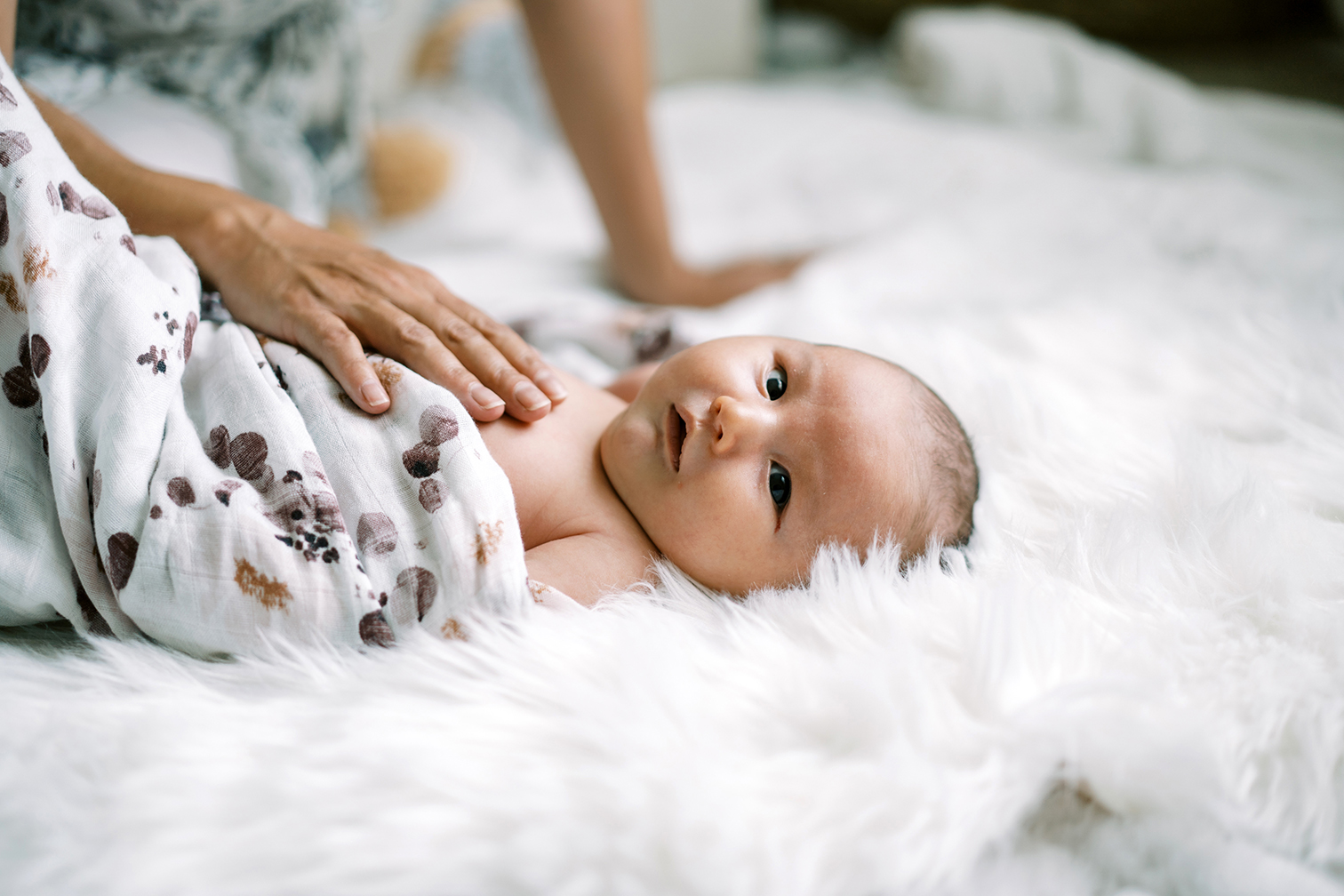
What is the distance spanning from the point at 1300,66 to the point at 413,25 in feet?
6.81

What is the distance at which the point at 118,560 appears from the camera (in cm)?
61

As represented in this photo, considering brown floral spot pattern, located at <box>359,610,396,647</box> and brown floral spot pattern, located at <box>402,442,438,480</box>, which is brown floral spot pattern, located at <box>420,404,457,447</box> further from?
brown floral spot pattern, located at <box>359,610,396,647</box>

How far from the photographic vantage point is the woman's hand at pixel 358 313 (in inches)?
28.5

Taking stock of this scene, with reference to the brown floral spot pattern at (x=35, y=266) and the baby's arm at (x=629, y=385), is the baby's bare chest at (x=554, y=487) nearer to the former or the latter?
the baby's arm at (x=629, y=385)

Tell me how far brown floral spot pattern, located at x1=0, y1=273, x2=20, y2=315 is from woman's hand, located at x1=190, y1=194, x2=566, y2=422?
172mm

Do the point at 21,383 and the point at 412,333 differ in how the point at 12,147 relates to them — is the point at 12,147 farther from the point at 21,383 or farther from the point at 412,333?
the point at 412,333

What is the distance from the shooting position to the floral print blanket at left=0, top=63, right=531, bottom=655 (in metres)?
0.61

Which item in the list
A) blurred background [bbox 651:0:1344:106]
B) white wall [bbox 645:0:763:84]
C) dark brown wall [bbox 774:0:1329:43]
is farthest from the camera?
white wall [bbox 645:0:763:84]

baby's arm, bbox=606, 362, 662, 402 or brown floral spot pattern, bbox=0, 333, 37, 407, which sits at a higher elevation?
brown floral spot pattern, bbox=0, 333, 37, 407

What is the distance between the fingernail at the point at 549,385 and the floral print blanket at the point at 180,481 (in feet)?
0.30

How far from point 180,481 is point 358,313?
21 cm

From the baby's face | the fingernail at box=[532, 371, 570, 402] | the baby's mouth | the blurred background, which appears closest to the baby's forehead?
the baby's face

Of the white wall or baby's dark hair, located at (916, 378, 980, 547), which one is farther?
the white wall

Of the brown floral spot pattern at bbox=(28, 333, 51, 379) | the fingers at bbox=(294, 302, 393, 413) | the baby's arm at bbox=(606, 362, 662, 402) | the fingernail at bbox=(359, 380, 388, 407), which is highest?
the brown floral spot pattern at bbox=(28, 333, 51, 379)
